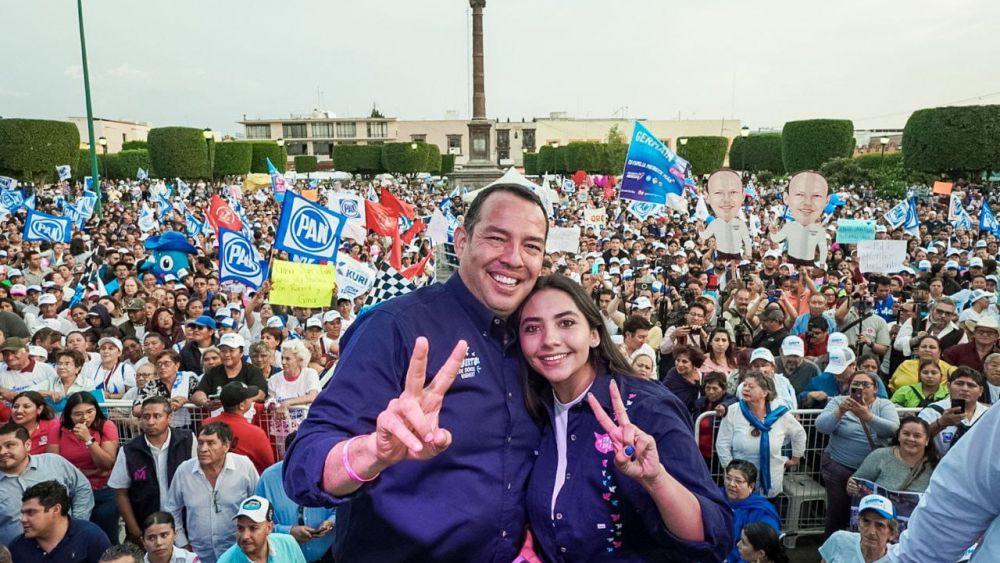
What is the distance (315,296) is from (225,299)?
7.61ft

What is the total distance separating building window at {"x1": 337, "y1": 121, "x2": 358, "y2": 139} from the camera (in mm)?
110062

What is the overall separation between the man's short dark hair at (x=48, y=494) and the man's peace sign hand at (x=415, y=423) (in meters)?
3.85

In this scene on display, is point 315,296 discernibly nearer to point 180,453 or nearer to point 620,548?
point 180,453

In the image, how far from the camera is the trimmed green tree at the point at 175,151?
4509 cm

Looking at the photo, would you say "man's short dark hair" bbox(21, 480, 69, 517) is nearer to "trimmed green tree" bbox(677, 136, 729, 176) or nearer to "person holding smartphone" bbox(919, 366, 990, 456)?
"person holding smartphone" bbox(919, 366, 990, 456)

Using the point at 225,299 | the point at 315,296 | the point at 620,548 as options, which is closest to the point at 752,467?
the point at 620,548

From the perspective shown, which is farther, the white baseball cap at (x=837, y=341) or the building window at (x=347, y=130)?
the building window at (x=347, y=130)

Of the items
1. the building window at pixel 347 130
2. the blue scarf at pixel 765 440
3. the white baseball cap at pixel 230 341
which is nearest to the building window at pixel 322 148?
the building window at pixel 347 130

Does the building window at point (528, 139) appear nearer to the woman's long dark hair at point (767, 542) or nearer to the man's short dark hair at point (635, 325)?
the man's short dark hair at point (635, 325)

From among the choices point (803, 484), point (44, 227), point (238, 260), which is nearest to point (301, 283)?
point (238, 260)

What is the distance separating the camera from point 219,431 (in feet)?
15.8

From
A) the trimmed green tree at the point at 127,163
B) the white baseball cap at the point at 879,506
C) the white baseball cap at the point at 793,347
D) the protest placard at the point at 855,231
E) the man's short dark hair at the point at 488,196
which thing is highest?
the trimmed green tree at the point at 127,163

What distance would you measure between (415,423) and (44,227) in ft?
50.5

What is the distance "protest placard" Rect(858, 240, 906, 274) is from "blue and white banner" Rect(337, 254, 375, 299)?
7203 millimetres
